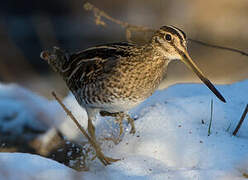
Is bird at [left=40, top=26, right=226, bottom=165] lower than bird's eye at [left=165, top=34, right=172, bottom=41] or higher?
lower

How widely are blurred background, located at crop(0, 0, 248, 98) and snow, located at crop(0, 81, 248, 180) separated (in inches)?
83.1

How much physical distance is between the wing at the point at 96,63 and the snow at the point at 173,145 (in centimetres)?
46

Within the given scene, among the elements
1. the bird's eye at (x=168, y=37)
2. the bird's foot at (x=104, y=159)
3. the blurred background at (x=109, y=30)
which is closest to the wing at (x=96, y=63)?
the bird's eye at (x=168, y=37)

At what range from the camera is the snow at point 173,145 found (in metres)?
2.39

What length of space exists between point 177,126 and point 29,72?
357 centimetres

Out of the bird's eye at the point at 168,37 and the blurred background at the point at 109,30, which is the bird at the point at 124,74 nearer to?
the bird's eye at the point at 168,37

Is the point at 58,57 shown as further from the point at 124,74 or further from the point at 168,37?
the point at 168,37

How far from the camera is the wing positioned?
3.12 meters

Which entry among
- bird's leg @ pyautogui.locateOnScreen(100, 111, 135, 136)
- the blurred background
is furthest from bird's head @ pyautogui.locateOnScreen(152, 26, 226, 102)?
the blurred background

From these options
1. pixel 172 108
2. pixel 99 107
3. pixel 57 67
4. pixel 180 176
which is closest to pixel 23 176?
pixel 180 176

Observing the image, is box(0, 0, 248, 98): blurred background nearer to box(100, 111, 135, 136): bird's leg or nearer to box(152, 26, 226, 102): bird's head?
box(100, 111, 135, 136): bird's leg

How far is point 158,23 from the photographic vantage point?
7223mm

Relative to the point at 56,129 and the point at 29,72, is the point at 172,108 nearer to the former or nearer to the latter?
the point at 56,129

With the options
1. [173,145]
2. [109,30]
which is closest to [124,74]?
[173,145]
